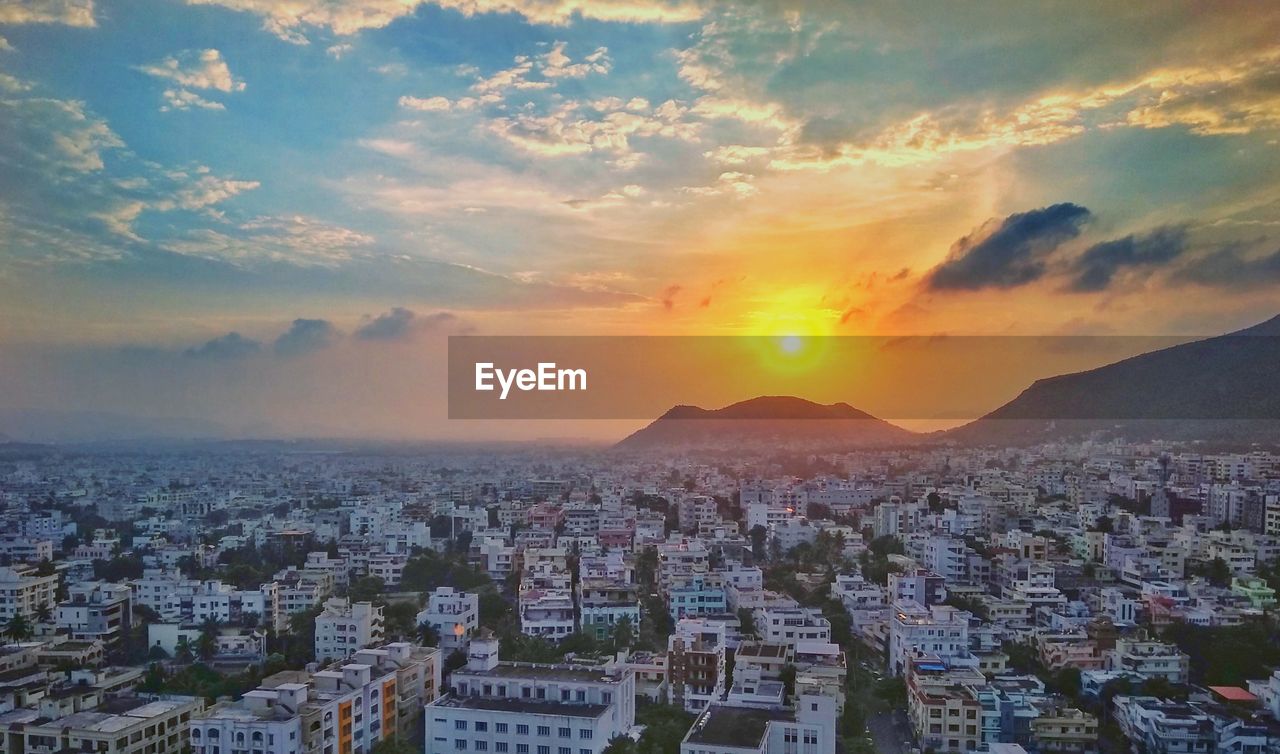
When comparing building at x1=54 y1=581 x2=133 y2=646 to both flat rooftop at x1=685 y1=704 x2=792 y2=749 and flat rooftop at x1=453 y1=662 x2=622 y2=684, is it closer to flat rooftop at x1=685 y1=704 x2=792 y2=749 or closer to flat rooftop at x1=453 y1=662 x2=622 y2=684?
flat rooftop at x1=453 y1=662 x2=622 y2=684

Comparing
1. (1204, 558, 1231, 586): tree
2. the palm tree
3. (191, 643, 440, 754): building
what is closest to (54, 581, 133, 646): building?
the palm tree

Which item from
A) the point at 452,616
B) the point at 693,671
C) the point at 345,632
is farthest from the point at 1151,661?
the point at 345,632

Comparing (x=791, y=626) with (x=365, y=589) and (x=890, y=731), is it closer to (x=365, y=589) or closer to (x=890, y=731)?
(x=890, y=731)

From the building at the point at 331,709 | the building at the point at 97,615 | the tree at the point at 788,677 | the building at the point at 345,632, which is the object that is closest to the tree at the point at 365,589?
the building at the point at 345,632

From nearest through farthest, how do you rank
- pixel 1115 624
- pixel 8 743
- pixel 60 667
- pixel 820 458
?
pixel 8 743
pixel 60 667
pixel 1115 624
pixel 820 458

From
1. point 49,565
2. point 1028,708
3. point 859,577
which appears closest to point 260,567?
point 49,565

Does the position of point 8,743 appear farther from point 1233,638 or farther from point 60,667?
point 1233,638
